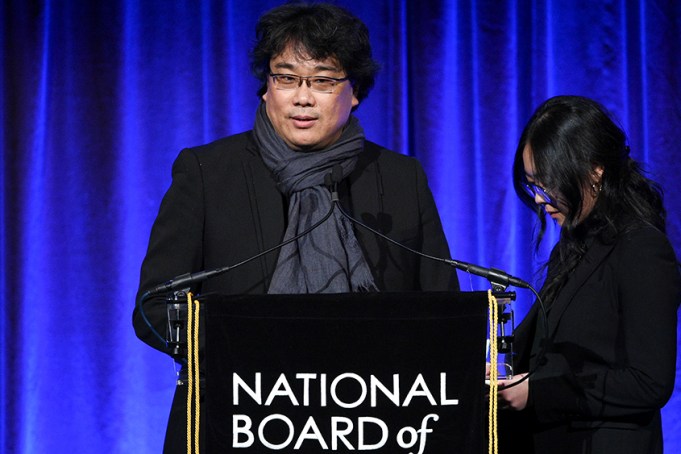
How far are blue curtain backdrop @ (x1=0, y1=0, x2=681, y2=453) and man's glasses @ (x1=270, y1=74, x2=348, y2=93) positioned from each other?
1.25 metres

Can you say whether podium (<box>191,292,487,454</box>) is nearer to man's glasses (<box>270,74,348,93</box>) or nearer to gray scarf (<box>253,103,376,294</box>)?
gray scarf (<box>253,103,376,294</box>)

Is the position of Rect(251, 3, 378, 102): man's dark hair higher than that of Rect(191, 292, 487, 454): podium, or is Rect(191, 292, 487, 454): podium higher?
Rect(251, 3, 378, 102): man's dark hair

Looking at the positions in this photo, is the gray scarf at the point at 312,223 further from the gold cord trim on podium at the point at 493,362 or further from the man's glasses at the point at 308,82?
the gold cord trim on podium at the point at 493,362

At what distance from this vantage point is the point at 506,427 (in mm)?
1851

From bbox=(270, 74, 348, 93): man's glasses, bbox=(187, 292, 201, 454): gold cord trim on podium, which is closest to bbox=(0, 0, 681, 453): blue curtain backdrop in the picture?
bbox=(270, 74, 348, 93): man's glasses

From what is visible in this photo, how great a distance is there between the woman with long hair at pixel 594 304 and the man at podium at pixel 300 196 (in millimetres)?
247

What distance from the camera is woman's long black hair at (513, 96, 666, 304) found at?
1.82 m

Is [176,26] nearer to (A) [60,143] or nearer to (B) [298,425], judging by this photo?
(A) [60,143]

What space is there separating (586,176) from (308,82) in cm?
60

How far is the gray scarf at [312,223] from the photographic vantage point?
1.73 metres

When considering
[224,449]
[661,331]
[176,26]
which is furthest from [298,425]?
[176,26]

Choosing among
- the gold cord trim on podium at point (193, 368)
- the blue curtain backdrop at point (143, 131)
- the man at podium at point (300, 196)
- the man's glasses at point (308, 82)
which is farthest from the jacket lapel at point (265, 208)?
the blue curtain backdrop at point (143, 131)

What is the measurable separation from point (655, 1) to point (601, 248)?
173cm

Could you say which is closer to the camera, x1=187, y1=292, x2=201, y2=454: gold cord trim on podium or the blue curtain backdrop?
x1=187, y1=292, x2=201, y2=454: gold cord trim on podium
